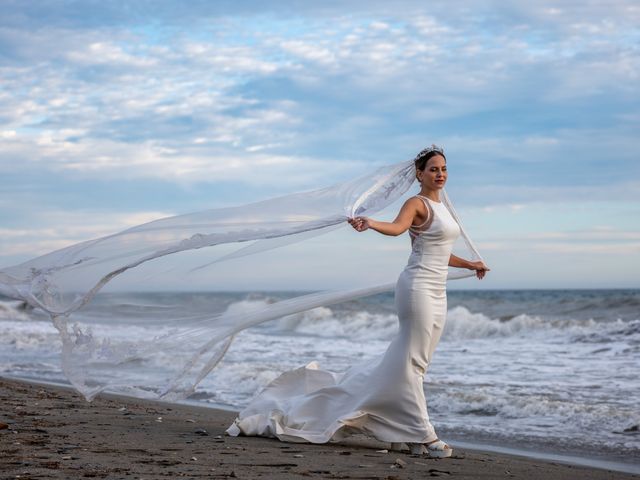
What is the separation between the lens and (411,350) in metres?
5.57

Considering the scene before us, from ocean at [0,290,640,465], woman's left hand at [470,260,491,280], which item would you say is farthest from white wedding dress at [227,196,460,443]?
ocean at [0,290,640,465]

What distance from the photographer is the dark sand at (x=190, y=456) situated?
460 cm

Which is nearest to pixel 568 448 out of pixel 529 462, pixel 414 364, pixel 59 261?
pixel 529 462

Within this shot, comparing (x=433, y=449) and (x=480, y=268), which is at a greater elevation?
(x=480, y=268)

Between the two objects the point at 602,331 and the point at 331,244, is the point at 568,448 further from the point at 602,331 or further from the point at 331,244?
the point at 602,331

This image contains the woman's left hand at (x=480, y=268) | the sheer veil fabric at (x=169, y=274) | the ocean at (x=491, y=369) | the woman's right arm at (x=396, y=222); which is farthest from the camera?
the ocean at (x=491, y=369)

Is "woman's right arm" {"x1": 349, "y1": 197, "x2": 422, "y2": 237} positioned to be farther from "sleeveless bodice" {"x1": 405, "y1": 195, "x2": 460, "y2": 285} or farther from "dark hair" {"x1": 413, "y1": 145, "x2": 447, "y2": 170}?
"dark hair" {"x1": 413, "y1": 145, "x2": 447, "y2": 170}

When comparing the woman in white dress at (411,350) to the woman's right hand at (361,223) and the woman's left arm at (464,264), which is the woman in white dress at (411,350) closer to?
the woman's right hand at (361,223)

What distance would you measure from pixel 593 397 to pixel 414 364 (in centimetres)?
436

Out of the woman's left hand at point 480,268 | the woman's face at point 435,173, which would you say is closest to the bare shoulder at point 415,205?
the woman's face at point 435,173

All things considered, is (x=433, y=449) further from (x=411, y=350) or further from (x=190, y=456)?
(x=190, y=456)

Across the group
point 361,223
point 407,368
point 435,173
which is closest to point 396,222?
point 361,223

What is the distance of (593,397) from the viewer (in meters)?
9.20

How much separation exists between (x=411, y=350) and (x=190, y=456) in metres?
1.55
